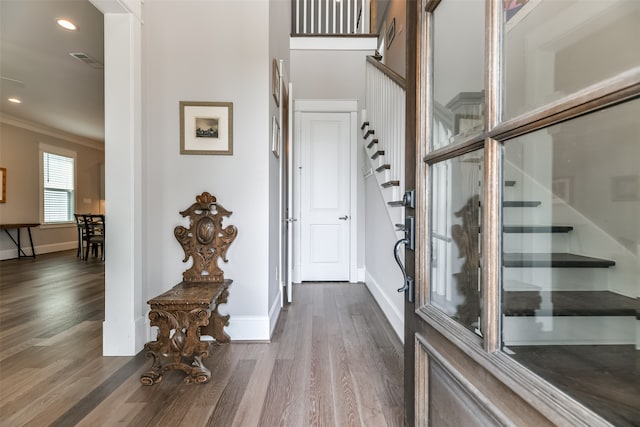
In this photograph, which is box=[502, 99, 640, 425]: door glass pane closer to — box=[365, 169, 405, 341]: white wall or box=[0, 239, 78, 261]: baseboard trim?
box=[365, 169, 405, 341]: white wall

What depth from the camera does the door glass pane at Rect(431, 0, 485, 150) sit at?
827 millimetres

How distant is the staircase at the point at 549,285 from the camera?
699 millimetres

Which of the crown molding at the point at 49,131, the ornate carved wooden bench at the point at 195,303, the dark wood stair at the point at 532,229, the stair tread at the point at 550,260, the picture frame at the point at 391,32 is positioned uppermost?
the picture frame at the point at 391,32

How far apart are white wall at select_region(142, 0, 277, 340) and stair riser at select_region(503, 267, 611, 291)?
194 cm

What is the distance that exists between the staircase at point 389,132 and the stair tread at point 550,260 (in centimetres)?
129

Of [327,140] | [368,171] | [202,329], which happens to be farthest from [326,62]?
[202,329]

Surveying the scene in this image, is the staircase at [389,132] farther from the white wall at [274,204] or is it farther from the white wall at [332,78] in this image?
the white wall at [332,78]

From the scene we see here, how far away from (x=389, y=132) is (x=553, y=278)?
201 centimetres

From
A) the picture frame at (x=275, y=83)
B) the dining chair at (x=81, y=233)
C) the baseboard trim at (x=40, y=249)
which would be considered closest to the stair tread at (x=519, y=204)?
the picture frame at (x=275, y=83)

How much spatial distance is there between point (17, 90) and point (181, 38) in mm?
4382

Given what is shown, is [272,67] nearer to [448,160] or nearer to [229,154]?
[229,154]

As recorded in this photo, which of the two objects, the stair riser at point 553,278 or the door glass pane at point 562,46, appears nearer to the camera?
the door glass pane at point 562,46

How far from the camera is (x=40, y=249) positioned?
7.06 metres

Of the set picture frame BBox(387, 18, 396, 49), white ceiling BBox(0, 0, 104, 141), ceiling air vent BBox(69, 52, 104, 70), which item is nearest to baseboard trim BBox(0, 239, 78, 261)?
white ceiling BBox(0, 0, 104, 141)
